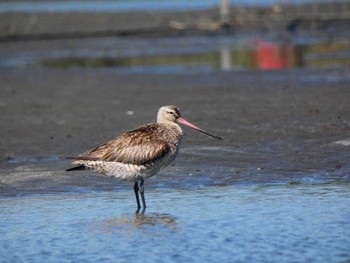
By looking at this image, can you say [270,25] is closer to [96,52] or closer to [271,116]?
[96,52]

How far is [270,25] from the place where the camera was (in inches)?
1283

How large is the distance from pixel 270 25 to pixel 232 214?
23874 millimetres

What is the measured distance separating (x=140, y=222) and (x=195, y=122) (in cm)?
523

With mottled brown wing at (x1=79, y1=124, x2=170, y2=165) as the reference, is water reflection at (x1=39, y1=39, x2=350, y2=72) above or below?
below

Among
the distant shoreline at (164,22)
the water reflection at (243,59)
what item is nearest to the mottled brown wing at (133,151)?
the water reflection at (243,59)

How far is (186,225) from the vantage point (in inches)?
350

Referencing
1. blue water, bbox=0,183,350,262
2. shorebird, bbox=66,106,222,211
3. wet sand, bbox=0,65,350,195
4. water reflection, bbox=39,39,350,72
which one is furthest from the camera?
water reflection, bbox=39,39,350,72

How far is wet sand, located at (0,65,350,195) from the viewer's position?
1102 centimetres

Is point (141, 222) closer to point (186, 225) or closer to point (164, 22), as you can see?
point (186, 225)

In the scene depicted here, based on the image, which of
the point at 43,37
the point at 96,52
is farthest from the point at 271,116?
the point at 43,37

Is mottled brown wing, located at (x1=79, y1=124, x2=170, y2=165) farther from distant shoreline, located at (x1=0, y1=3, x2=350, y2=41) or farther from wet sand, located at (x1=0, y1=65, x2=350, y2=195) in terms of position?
distant shoreline, located at (x1=0, y1=3, x2=350, y2=41)

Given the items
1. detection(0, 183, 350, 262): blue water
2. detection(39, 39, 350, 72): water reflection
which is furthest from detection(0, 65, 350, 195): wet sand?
detection(39, 39, 350, 72): water reflection

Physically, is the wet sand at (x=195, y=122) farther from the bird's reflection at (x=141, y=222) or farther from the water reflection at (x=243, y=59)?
the water reflection at (x=243, y=59)

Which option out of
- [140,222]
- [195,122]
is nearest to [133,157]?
[140,222]
